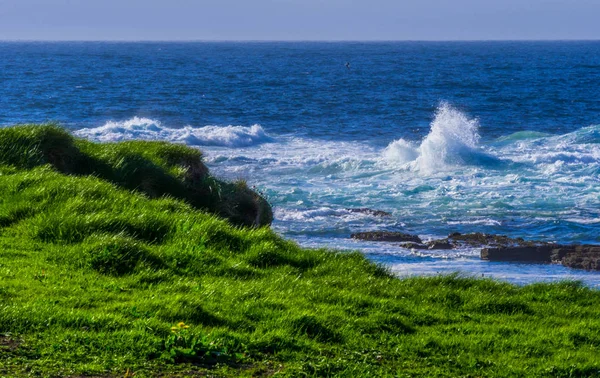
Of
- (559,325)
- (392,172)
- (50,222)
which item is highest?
(50,222)

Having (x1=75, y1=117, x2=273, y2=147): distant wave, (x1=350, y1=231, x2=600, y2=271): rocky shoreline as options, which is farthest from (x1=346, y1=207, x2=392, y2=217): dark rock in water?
(x1=75, y1=117, x2=273, y2=147): distant wave

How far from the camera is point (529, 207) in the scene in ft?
76.3

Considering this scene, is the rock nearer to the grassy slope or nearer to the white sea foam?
the white sea foam

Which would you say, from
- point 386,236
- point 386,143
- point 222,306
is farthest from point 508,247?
point 386,143

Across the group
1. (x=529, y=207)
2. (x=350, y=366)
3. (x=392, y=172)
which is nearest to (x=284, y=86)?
(x=392, y=172)

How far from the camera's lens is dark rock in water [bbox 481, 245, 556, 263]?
1791 cm

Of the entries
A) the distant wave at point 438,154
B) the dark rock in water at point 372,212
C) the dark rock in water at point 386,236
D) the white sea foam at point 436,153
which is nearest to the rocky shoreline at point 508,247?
the dark rock in water at point 386,236

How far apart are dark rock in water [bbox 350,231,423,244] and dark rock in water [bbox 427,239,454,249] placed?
32cm

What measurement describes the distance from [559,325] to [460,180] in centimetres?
1991

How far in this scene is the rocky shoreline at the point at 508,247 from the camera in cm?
1773

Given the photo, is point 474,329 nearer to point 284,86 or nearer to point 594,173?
point 594,173

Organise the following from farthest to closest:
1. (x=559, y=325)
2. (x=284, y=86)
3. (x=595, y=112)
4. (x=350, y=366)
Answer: (x=284, y=86) → (x=595, y=112) → (x=559, y=325) → (x=350, y=366)

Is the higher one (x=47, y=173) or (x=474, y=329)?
(x=47, y=173)

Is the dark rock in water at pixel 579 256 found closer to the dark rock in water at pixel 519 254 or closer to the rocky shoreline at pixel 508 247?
the rocky shoreline at pixel 508 247
